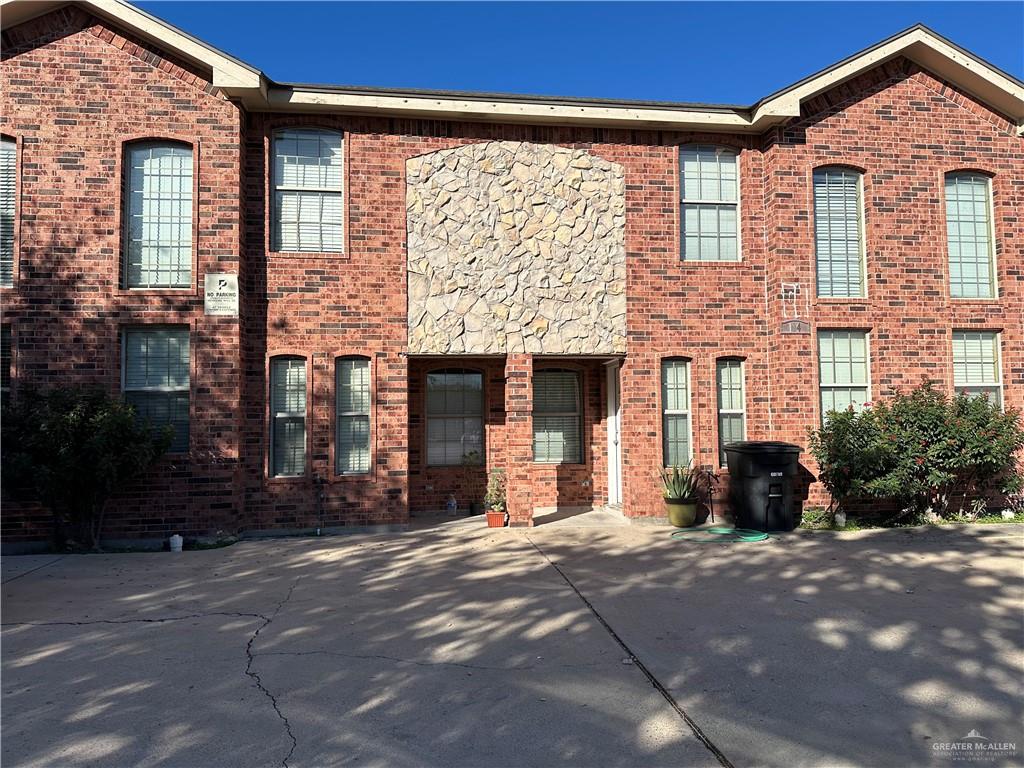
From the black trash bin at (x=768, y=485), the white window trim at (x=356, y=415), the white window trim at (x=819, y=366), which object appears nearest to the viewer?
the black trash bin at (x=768, y=485)

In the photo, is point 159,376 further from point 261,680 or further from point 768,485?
point 768,485

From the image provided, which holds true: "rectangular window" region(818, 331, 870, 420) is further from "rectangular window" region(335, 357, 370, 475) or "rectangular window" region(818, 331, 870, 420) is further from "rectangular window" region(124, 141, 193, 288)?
"rectangular window" region(124, 141, 193, 288)

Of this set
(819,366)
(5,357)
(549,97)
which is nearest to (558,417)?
(819,366)

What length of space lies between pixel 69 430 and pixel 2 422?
1.09 meters

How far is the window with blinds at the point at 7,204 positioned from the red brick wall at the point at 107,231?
20 centimetres

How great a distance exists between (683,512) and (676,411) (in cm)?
177

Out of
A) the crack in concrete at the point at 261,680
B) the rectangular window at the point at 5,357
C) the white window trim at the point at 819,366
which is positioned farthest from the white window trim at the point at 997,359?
the rectangular window at the point at 5,357

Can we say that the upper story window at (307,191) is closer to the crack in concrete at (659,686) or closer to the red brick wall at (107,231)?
the red brick wall at (107,231)

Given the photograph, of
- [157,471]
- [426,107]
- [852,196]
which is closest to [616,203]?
[426,107]

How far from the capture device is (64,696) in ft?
14.3

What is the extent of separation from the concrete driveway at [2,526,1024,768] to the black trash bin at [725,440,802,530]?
185 centimetres

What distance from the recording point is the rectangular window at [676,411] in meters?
11.4

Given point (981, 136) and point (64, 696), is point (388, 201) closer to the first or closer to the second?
point (64, 696)

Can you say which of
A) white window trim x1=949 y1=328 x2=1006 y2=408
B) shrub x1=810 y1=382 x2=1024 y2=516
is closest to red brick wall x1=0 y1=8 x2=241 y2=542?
shrub x1=810 y1=382 x2=1024 y2=516
